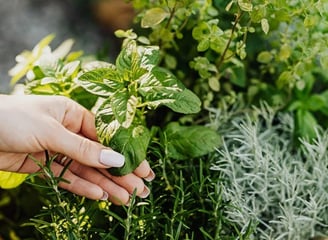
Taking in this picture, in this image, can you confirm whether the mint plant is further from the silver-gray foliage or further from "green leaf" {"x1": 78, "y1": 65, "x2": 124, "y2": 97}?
the silver-gray foliage

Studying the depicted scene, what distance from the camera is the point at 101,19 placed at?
1.60 meters

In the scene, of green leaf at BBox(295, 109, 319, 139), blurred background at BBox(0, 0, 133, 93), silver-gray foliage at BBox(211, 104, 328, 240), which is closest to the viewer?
silver-gray foliage at BBox(211, 104, 328, 240)

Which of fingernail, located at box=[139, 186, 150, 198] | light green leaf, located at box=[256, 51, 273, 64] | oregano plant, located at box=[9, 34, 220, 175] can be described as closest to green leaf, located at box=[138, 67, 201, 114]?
oregano plant, located at box=[9, 34, 220, 175]

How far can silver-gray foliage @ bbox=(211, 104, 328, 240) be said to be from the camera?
0.82m

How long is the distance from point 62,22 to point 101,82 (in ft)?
2.88

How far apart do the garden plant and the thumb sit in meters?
0.02

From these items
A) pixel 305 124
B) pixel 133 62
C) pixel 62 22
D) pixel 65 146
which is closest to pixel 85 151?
pixel 65 146

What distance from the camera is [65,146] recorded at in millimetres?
715

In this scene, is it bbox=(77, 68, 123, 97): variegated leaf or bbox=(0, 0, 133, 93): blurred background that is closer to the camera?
bbox=(77, 68, 123, 97): variegated leaf

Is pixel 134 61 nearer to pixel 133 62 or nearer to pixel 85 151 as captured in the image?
pixel 133 62

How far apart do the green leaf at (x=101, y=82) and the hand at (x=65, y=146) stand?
4cm

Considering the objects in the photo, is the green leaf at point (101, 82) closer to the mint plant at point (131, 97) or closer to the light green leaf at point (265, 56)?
the mint plant at point (131, 97)

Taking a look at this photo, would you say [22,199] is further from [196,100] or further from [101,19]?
[101,19]

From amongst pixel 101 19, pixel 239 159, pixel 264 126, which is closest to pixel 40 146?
pixel 239 159
